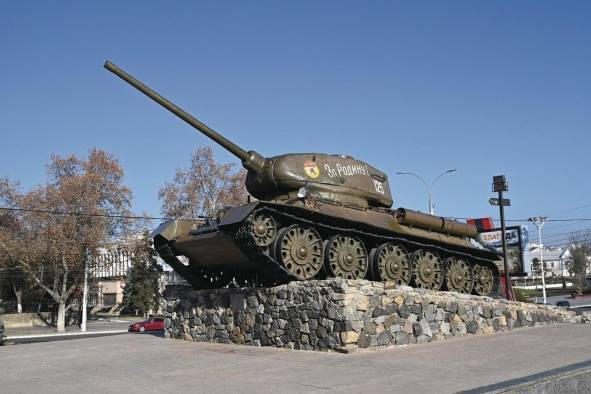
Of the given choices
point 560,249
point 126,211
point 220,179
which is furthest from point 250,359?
point 560,249

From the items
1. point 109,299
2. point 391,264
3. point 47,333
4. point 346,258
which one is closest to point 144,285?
point 47,333

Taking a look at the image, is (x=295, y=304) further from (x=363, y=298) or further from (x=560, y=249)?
(x=560, y=249)

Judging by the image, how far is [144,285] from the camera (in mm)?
54938

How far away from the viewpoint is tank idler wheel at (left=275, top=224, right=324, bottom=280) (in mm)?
13992

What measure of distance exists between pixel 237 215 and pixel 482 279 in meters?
9.81

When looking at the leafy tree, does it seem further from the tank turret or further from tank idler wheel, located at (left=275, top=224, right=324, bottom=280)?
tank idler wheel, located at (left=275, top=224, right=324, bottom=280)

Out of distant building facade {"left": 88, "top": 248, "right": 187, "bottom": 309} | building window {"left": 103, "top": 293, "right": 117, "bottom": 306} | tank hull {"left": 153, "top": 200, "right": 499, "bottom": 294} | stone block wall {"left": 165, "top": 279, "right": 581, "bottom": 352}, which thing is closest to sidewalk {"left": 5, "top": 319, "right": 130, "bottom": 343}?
distant building facade {"left": 88, "top": 248, "right": 187, "bottom": 309}

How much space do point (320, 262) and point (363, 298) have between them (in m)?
1.66

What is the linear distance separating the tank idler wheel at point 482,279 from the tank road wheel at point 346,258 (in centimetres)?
535

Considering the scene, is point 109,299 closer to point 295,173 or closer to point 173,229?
point 173,229

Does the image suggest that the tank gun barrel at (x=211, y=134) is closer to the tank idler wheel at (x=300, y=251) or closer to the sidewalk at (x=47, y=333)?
the tank idler wheel at (x=300, y=251)

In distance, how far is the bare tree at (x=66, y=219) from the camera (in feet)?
129

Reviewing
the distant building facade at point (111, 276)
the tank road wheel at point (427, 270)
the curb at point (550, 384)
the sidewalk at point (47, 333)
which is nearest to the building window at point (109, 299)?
the distant building facade at point (111, 276)

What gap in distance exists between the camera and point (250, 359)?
1269cm
